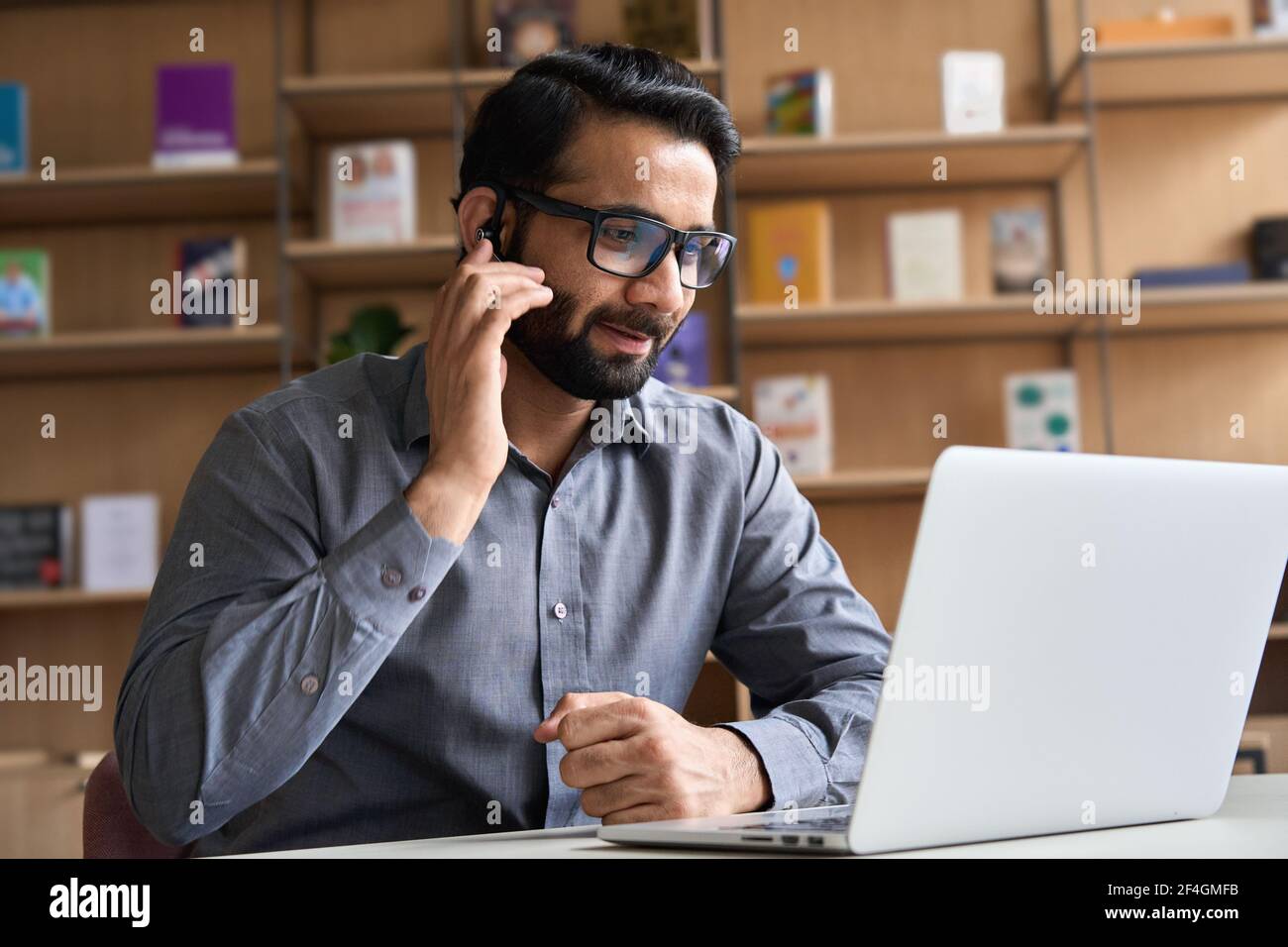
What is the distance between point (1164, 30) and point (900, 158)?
2.39 ft

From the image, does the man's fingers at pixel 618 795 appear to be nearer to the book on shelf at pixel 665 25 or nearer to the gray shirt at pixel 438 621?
Result: the gray shirt at pixel 438 621

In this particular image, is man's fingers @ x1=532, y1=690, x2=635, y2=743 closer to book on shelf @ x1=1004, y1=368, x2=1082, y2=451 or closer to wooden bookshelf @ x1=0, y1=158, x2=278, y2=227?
book on shelf @ x1=1004, y1=368, x2=1082, y2=451

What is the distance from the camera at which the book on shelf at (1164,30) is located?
3.17m

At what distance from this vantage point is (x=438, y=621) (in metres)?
1.27

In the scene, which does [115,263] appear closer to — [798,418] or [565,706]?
[798,418]

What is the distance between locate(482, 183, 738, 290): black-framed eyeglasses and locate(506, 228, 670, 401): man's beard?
0.17 ft

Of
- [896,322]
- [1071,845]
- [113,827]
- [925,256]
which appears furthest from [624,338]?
[925,256]

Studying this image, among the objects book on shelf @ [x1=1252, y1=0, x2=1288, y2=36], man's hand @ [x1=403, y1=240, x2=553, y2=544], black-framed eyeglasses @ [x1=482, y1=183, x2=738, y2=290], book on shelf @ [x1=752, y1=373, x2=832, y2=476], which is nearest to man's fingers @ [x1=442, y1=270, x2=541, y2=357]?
man's hand @ [x1=403, y1=240, x2=553, y2=544]

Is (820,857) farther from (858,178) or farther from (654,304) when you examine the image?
(858,178)

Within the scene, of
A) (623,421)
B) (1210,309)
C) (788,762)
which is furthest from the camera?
(1210,309)

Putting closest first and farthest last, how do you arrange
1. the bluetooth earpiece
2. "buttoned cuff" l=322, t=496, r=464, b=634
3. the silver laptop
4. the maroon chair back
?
the silver laptop, "buttoned cuff" l=322, t=496, r=464, b=634, the maroon chair back, the bluetooth earpiece

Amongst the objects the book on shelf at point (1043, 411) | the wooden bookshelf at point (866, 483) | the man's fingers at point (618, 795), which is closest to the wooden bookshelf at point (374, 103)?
the wooden bookshelf at point (866, 483)

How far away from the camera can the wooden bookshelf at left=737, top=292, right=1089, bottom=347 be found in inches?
122

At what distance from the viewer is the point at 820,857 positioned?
26.8 inches
